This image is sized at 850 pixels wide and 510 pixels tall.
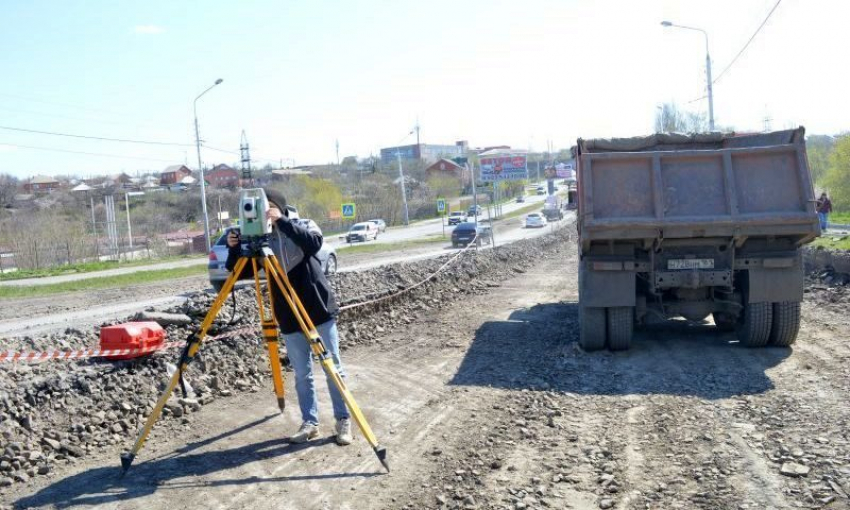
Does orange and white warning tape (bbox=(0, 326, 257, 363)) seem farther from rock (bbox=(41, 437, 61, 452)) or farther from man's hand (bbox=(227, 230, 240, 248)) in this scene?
man's hand (bbox=(227, 230, 240, 248))

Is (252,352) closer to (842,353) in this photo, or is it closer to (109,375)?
(109,375)

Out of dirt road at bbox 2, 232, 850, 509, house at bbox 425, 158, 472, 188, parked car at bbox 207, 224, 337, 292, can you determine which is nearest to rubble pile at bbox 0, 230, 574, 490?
dirt road at bbox 2, 232, 850, 509

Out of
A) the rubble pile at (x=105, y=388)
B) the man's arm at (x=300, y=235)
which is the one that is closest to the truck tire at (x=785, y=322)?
the rubble pile at (x=105, y=388)

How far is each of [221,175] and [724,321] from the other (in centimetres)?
7943

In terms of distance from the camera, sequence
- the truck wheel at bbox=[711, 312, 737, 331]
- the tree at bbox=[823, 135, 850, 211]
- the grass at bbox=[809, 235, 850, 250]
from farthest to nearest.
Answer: the tree at bbox=[823, 135, 850, 211]
the grass at bbox=[809, 235, 850, 250]
the truck wheel at bbox=[711, 312, 737, 331]

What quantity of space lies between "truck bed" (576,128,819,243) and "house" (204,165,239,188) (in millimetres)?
69844

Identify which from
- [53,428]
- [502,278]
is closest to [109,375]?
[53,428]

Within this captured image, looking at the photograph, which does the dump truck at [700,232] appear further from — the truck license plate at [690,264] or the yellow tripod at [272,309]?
the yellow tripod at [272,309]

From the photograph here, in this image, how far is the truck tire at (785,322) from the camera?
844 cm

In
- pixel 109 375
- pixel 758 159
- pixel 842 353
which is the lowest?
pixel 842 353

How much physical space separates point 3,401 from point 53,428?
1.55 ft

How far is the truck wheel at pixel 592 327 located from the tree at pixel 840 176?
101ft

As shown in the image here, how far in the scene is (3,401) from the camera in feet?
19.0

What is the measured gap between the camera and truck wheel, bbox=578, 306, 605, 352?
8688 millimetres
